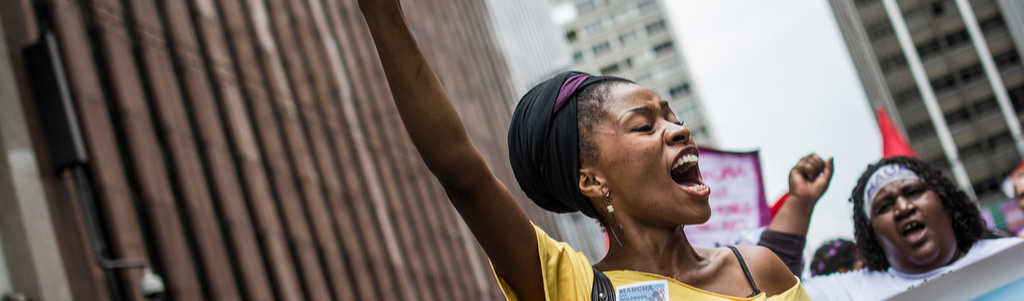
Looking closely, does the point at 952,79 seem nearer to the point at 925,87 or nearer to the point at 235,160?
the point at 925,87

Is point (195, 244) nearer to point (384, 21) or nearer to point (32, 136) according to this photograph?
point (32, 136)

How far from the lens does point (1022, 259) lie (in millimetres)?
1676

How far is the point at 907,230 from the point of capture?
3588 millimetres

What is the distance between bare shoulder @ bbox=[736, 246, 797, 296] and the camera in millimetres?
1980

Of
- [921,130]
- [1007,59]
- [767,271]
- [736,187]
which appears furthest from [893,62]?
[767,271]

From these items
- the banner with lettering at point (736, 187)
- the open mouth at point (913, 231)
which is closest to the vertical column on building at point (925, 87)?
the banner with lettering at point (736, 187)

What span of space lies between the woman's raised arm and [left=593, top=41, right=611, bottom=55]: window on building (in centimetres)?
9401

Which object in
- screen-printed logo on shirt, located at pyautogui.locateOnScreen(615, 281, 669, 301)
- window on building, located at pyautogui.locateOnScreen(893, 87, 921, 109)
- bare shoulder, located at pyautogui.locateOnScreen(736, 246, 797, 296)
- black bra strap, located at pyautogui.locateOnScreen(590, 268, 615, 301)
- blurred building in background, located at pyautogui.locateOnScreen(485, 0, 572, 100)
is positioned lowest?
window on building, located at pyautogui.locateOnScreen(893, 87, 921, 109)

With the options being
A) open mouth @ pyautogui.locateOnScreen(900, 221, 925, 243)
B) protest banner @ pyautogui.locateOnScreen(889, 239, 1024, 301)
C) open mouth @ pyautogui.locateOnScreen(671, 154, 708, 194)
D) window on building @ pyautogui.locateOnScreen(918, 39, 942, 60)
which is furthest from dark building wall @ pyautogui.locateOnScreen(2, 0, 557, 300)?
window on building @ pyautogui.locateOnScreen(918, 39, 942, 60)

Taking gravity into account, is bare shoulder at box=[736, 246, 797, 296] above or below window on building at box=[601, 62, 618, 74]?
below

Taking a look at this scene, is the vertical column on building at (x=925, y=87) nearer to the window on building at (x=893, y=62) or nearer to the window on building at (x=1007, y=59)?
the window on building at (x=893, y=62)

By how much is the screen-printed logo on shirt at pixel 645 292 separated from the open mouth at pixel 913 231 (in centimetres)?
205

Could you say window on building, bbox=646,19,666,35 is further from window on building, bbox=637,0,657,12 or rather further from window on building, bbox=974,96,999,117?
window on building, bbox=974,96,999,117

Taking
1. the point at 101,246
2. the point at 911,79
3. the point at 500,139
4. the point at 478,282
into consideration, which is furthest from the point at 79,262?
the point at 911,79
